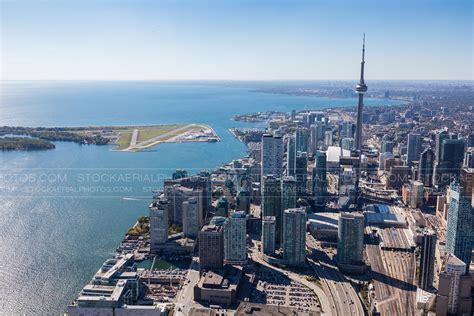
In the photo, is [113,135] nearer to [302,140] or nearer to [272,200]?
[302,140]

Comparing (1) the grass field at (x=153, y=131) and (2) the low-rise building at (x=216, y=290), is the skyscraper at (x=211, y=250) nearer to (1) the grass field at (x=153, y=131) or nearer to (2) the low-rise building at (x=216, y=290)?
(2) the low-rise building at (x=216, y=290)

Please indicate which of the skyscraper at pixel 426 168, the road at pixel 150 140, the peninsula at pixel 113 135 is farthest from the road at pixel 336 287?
the road at pixel 150 140

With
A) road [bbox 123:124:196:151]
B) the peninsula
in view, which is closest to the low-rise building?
the peninsula

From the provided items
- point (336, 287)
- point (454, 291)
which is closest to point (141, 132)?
point (336, 287)

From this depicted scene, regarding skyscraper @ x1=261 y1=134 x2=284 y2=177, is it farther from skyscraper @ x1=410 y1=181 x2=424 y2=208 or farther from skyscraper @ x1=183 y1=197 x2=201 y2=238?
skyscraper @ x1=183 y1=197 x2=201 y2=238

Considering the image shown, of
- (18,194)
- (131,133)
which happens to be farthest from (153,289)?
(131,133)
